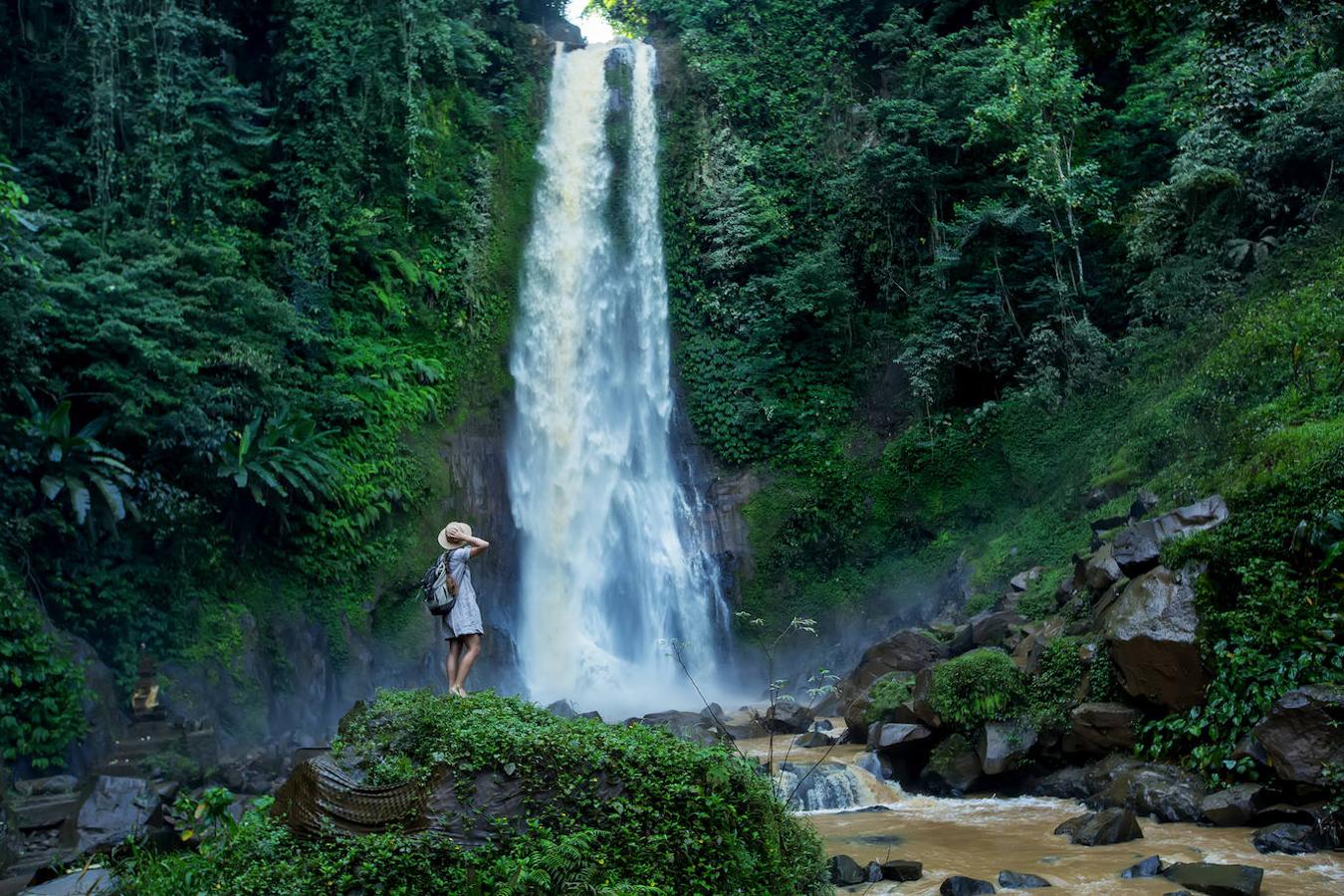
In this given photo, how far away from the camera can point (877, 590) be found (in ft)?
59.5

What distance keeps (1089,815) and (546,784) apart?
4.97 metres

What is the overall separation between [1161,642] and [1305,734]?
149 cm

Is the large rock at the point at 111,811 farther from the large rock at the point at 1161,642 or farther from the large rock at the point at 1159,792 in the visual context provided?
the large rock at the point at 1161,642

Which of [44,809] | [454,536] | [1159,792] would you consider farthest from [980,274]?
[44,809]

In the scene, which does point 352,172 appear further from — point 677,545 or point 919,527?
point 919,527

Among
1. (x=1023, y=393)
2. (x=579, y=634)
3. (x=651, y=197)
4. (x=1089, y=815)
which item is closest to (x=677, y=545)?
(x=579, y=634)

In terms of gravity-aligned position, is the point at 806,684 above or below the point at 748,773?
below

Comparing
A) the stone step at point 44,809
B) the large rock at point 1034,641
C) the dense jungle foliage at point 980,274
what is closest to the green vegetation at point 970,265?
the dense jungle foliage at point 980,274

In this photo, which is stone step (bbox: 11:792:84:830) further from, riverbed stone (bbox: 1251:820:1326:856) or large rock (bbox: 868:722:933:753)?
riverbed stone (bbox: 1251:820:1326:856)

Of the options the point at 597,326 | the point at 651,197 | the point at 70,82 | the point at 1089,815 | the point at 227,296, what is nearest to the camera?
the point at 1089,815

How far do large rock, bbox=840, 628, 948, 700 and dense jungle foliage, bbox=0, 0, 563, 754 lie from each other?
7.40 metres

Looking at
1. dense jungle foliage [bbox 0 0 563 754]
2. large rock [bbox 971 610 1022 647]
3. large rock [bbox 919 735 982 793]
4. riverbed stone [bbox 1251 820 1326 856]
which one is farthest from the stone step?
large rock [bbox 971 610 1022 647]

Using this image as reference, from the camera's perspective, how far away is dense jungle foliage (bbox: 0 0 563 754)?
40.4 ft

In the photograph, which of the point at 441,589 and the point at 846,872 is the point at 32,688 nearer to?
the point at 441,589
